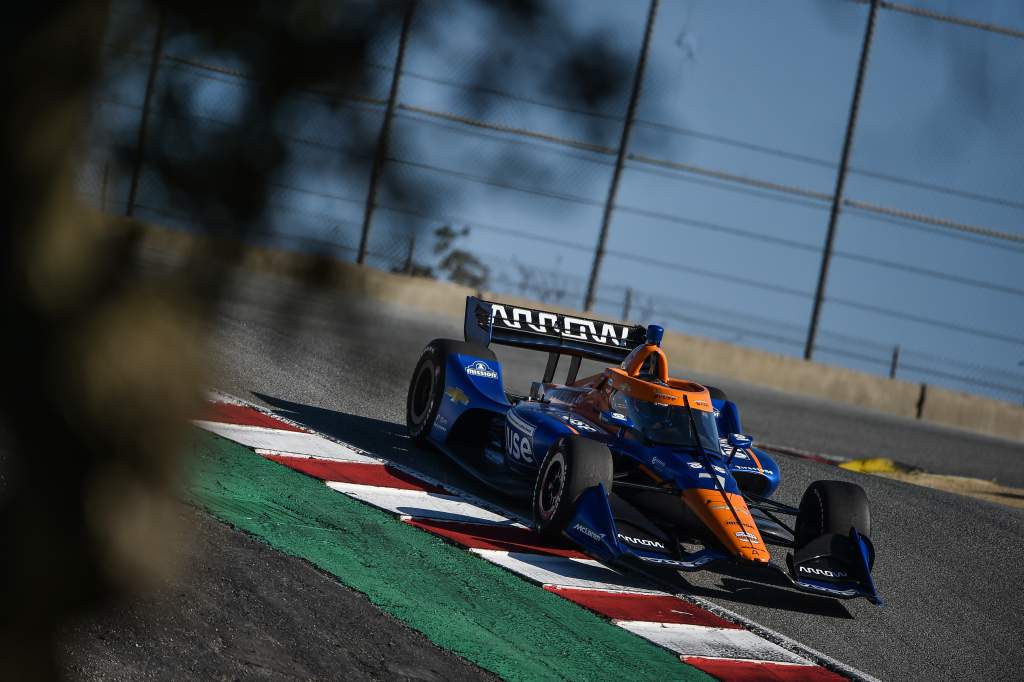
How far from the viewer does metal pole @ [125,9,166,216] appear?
37.2 inches

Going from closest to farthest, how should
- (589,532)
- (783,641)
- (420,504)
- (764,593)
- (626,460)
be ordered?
(783,641)
(589,532)
(764,593)
(420,504)
(626,460)

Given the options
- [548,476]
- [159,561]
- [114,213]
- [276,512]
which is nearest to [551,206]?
[114,213]

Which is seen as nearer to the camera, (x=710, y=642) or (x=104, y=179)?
(x=104, y=179)

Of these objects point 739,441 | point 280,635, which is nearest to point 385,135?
point 280,635

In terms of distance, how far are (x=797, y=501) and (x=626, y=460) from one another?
2.12 m

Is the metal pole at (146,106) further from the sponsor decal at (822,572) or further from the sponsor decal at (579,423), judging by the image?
the sponsor decal at (579,423)

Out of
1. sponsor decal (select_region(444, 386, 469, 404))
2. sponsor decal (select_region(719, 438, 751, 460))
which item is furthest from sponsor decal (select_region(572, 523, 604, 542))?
sponsor decal (select_region(444, 386, 469, 404))

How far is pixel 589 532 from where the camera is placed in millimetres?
6188

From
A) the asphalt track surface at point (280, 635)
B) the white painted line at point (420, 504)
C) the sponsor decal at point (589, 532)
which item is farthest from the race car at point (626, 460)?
the asphalt track surface at point (280, 635)

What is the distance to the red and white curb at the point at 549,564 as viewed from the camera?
5141mm

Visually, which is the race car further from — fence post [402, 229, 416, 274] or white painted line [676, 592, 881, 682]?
fence post [402, 229, 416, 274]

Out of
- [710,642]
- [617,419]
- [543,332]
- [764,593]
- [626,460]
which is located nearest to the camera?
[710,642]

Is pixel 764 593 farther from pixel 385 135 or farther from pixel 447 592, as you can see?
pixel 385 135

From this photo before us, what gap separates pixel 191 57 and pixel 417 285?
312mm
